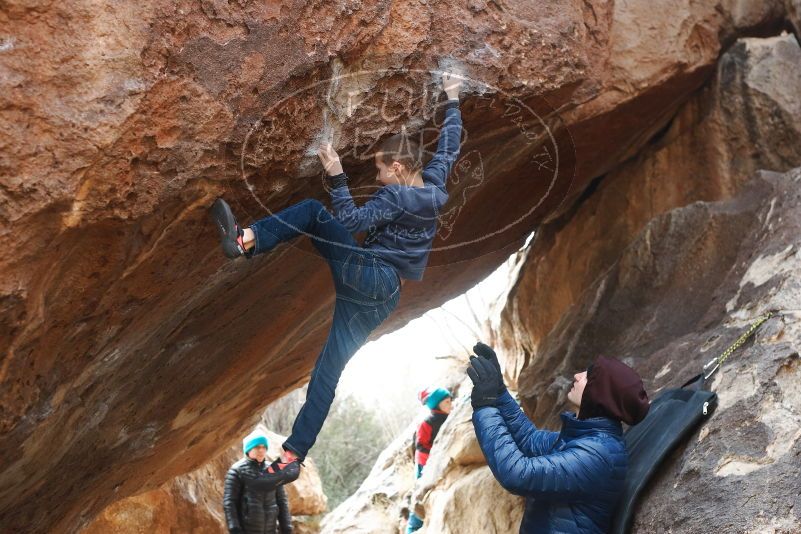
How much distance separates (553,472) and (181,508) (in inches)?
299

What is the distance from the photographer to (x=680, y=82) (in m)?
6.75

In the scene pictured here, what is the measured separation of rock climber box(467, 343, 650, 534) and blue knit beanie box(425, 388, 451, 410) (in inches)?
189

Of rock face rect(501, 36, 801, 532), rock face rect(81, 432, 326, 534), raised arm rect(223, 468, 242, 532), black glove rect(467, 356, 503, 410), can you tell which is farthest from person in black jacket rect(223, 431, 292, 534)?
Result: black glove rect(467, 356, 503, 410)

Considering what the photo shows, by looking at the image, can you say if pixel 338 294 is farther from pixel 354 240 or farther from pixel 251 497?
pixel 251 497

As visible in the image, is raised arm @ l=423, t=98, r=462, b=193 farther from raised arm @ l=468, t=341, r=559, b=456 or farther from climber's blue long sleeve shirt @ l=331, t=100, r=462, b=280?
raised arm @ l=468, t=341, r=559, b=456

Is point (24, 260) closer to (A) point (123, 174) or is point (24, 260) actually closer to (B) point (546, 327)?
(A) point (123, 174)

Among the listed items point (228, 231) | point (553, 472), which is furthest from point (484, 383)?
point (228, 231)

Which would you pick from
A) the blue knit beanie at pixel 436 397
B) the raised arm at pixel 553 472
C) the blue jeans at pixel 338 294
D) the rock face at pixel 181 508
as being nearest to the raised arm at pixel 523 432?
the raised arm at pixel 553 472

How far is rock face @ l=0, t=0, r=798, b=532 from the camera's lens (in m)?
3.84

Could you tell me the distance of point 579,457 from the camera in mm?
3918

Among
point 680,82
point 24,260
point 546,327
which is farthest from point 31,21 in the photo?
point 546,327

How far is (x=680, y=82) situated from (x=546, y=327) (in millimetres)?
2530

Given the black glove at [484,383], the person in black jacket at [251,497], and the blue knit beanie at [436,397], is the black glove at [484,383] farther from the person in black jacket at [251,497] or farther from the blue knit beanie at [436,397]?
the blue knit beanie at [436,397]

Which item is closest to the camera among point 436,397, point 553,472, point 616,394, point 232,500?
point 553,472
